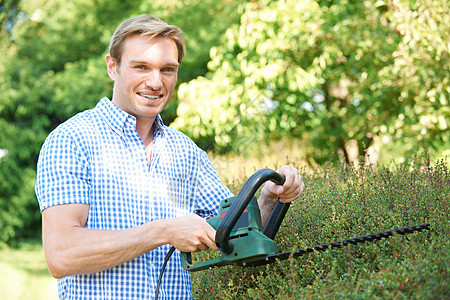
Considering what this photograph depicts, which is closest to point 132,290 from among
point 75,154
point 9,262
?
point 75,154

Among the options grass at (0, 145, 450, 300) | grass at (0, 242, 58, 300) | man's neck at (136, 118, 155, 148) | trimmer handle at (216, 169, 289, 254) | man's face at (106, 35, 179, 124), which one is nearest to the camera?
grass at (0, 145, 450, 300)

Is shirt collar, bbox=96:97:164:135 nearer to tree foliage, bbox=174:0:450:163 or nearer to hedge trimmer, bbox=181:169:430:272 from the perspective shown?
hedge trimmer, bbox=181:169:430:272

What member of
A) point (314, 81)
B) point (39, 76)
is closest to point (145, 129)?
point (314, 81)

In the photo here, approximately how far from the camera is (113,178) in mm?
2314

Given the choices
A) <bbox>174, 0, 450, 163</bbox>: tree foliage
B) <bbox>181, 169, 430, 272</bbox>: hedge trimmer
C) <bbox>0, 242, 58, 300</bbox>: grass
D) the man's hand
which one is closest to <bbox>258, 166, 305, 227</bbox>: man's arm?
<bbox>181, 169, 430, 272</bbox>: hedge trimmer

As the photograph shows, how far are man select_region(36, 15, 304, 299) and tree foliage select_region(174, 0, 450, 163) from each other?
326cm

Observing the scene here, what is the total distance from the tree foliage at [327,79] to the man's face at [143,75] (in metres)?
3.38

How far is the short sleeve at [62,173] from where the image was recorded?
2.09 m

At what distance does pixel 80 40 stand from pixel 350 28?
34.1ft

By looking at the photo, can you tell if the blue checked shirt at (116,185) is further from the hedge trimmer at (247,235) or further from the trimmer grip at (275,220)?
the trimmer grip at (275,220)

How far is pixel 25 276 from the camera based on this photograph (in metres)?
10.1

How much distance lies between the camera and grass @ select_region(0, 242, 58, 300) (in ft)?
27.9

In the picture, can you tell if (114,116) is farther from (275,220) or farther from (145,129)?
(275,220)

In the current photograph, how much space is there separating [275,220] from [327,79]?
4937mm
